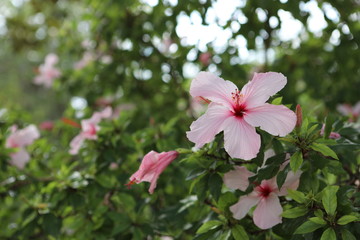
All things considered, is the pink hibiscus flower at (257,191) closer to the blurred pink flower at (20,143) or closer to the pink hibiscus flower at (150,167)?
the pink hibiscus flower at (150,167)

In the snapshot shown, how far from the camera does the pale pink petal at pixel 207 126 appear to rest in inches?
51.8

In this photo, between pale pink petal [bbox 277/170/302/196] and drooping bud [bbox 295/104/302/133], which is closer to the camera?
drooping bud [bbox 295/104/302/133]

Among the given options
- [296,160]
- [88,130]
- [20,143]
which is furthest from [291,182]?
[20,143]

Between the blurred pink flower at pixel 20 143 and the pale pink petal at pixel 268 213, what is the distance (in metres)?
1.51

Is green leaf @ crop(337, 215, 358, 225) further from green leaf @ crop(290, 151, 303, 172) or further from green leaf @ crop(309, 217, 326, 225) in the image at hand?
green leaf @ crop(290, 151, 303, 172)

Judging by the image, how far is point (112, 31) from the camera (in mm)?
3205

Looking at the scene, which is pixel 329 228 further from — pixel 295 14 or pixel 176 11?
pixel 176 11

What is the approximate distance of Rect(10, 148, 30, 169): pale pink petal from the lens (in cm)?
244

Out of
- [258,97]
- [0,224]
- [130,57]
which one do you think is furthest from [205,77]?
[130,57]

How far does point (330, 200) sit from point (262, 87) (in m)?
0.43

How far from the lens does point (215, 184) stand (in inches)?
62.2

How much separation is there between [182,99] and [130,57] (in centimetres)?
→ 58

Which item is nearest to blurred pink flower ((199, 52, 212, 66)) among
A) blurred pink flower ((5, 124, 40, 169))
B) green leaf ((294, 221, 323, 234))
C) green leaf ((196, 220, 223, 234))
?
blurred pink flower ((5, 124, 40, 169))

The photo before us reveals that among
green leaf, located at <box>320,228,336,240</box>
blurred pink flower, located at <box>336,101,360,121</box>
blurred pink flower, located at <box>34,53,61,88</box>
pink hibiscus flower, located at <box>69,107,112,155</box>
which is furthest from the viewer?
blurred pink flower, located at <box>34,53,61,88</box>
